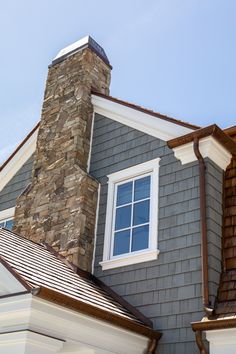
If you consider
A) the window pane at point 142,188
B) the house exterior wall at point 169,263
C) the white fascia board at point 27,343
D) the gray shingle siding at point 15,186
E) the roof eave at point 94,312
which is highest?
the gray shingle siding at point 15,186

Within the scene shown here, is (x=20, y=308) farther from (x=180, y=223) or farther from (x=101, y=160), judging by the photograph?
(x=101, y=160)

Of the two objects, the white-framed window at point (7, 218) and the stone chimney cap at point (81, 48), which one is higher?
the stone chimney cap at point (81, 48)

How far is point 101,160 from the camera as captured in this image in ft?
33.4

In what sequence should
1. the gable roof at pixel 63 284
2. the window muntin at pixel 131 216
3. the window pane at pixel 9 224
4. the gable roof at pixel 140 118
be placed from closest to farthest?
1. the gable roof at pixel 63 284
2. the window muntin at pixel 131 216
3. the gable roof at pixel 140 118
4. the window pane at pixel 9 224

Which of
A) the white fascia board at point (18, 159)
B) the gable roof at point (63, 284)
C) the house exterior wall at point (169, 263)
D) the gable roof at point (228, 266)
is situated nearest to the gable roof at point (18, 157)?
the white fascia board at point (18, 159)

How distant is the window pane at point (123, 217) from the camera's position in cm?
923

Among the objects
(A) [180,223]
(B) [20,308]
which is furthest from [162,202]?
(B) [20,308]

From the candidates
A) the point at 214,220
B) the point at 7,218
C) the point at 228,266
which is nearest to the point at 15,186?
the point at 7,218

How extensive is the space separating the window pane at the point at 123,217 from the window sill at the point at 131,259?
2.13 ft

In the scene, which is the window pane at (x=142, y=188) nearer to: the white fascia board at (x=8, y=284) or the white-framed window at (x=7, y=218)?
the white fascia board at (x=8, y=284)

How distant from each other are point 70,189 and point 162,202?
1937 millimetres

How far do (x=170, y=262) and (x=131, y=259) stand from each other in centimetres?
77

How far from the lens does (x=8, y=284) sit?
655cm

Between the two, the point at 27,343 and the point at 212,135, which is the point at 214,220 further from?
the point at 27,343
